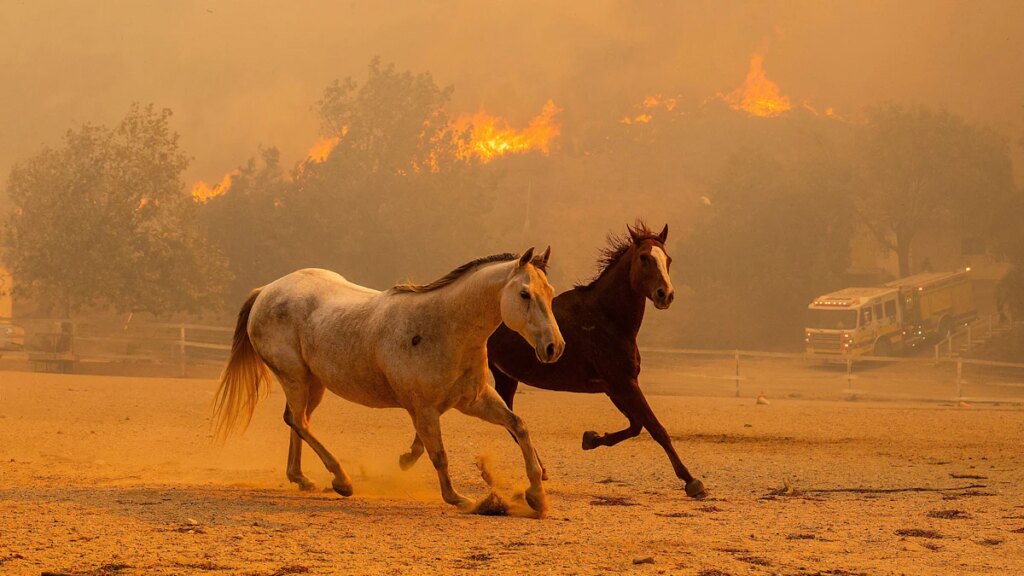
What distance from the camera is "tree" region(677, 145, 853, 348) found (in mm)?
44500

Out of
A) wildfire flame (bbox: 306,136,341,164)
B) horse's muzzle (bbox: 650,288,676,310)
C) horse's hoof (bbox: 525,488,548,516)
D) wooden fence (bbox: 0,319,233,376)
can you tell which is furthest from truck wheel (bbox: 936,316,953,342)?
wildfire flame (bbox: 306,136,341,164)

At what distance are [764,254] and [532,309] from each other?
38.9 metres

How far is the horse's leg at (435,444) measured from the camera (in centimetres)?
777

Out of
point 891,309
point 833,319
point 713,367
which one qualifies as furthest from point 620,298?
point 713,367

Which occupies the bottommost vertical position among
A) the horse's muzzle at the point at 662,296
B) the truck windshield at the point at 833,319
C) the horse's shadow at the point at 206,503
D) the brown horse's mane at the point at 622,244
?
the horse's shadow at the point at 206,503

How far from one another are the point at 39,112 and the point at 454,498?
84136 millimetres

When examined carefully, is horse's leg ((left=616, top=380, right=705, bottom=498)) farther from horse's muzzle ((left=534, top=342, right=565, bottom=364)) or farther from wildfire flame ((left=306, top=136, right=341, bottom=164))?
wildfire flame ((left=306, top=136, right=341, bottom=164))

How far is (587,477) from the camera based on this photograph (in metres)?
10.4

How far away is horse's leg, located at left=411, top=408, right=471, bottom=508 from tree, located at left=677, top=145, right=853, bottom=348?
119ft

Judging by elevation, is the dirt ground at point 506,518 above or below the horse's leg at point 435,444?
below

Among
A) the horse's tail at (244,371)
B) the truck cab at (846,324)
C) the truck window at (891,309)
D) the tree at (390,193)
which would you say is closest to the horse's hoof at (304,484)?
the horse's tail at (244,371)

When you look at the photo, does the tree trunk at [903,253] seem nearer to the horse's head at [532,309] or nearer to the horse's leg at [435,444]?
the horse's leg at [435,444]

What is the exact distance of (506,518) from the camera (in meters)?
7.62

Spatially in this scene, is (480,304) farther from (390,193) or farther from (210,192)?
(210,192)
